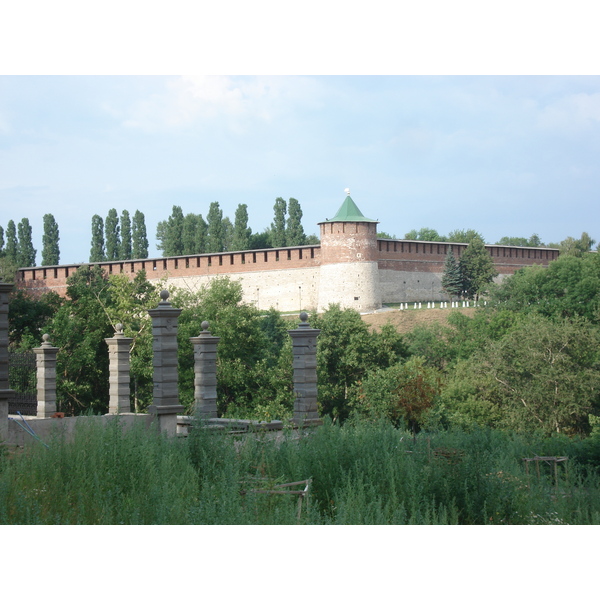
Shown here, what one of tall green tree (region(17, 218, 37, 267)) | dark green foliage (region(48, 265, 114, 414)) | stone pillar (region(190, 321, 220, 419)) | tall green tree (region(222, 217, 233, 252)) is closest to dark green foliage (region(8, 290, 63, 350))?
dark green foliage (region(48, 265, 114, 414))

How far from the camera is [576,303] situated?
43.2m

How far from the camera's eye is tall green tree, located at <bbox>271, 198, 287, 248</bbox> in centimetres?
6084

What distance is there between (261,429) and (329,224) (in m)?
39.3

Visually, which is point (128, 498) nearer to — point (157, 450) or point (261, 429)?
point (157, 450)

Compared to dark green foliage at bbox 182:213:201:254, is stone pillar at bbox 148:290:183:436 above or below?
below

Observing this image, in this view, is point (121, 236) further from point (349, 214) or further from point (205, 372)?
point (205, 372)

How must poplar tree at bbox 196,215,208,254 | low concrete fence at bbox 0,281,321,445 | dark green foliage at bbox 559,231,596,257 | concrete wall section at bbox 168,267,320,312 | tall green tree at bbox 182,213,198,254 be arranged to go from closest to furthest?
low concrete fence at bbox 0,281,321,445
concrete wall section at bbox 168,267,320,312
poplar tree at bbox 196,215,208,254
tall green tree at bbox 182,213,198,254
dark green foliage at bbox 559,231,596,257

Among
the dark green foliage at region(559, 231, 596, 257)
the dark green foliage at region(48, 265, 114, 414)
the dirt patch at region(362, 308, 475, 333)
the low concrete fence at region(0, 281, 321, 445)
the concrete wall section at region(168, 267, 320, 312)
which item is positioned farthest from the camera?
the dark green foliage at region(559, 231, 596, 257)

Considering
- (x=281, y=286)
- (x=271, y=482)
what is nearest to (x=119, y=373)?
(x=271, y=482)

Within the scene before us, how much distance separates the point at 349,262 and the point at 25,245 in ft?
77.8

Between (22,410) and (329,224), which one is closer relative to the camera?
(22,410)

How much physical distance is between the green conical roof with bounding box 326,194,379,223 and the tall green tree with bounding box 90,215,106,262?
64.3ft

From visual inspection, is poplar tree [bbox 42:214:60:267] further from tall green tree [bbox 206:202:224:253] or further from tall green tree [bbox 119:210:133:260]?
tall green tree [bbox 206:202:224:253]

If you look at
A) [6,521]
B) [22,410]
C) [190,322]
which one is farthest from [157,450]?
[190,322]
